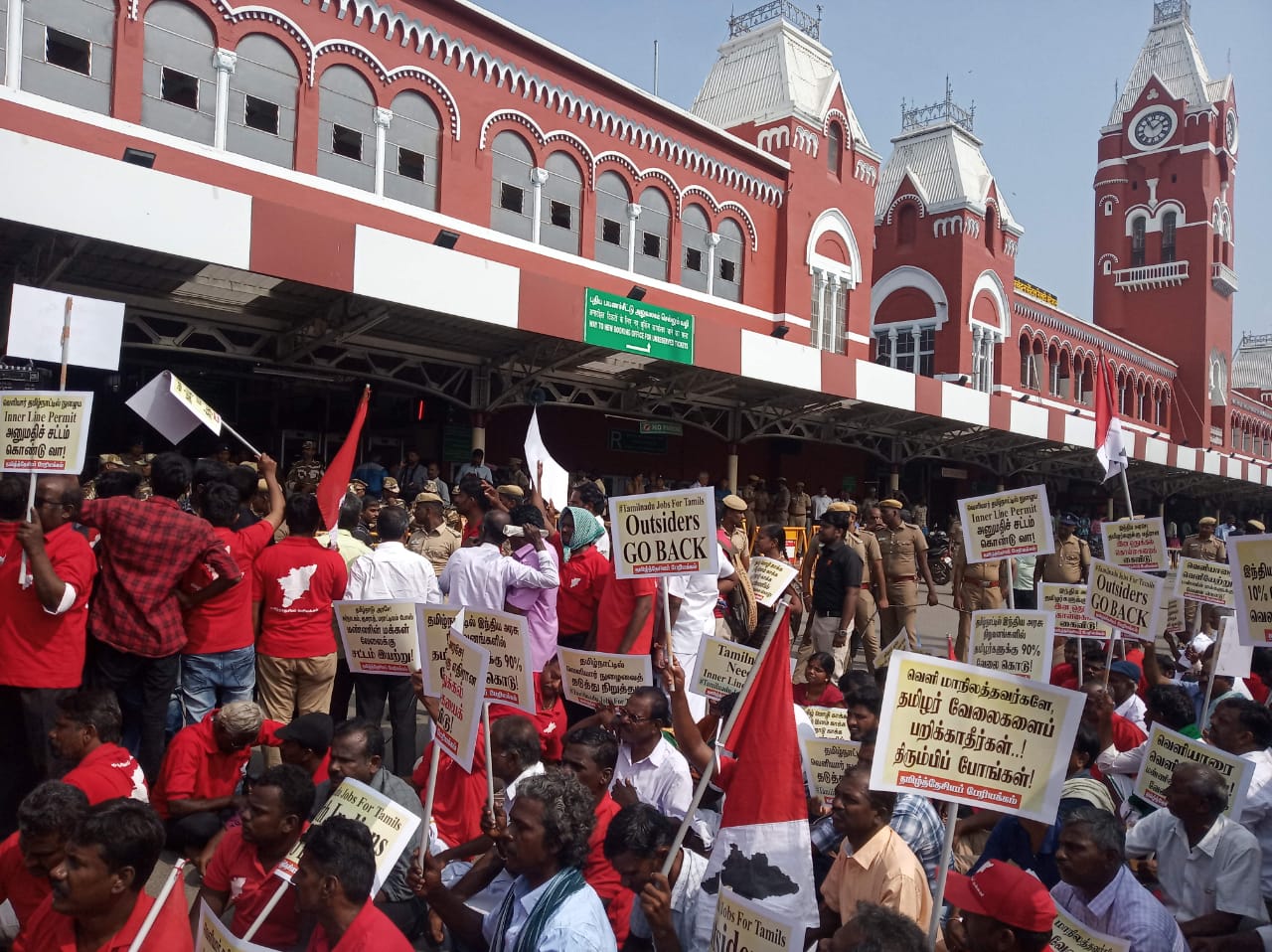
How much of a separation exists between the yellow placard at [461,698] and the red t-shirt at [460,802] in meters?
0.41

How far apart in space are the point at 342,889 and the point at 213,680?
8.84ft

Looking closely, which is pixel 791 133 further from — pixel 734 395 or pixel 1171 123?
pixel 1171 123

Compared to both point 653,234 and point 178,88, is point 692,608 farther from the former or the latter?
point 653,234

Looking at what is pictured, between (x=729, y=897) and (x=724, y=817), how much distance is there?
0.44 m

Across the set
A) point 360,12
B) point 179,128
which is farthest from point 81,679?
point 360,12

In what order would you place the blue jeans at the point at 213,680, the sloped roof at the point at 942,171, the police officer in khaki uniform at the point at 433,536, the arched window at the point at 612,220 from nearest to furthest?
the blue jeans at the point at 213,680 < the police officer in khaki uniform at the point at 433,536 < the arched window at the point at 612,220 < the sloped roof at the point at 942,171

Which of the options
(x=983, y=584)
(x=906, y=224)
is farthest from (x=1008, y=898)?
(x=906, y=224)

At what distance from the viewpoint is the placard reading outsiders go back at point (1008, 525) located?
553 centimetres

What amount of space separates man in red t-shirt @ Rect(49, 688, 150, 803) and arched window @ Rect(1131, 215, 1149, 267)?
47.5 meters

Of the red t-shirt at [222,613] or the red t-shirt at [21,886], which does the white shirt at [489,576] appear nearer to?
the red t-shirt at [222,613]

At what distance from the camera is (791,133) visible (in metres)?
21.8

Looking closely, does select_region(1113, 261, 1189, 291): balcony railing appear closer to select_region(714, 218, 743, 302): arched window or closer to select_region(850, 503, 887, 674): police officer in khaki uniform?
select_region(714, 218, 743, 302): arched window

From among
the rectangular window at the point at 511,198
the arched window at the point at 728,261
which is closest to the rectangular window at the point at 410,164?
the rectangular window at the point at 511,198

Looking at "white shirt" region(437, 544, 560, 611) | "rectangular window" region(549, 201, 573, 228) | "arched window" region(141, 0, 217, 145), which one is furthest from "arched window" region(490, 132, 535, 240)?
"white shirt" region(437, 544, 560, 611)
